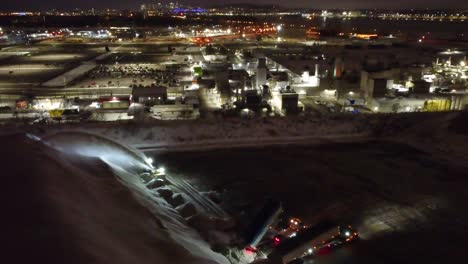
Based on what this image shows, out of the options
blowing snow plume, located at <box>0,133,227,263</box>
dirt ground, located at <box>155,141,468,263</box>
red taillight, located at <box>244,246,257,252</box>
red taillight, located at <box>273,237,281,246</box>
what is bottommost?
dirt ground, located at <box>155,141,468,263</box>

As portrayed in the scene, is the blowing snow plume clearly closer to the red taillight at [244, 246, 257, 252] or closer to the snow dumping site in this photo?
the snow dumping site

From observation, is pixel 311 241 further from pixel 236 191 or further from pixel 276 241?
pixel 236 191

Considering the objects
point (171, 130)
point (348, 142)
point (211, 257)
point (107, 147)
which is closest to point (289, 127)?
point (348, 142)

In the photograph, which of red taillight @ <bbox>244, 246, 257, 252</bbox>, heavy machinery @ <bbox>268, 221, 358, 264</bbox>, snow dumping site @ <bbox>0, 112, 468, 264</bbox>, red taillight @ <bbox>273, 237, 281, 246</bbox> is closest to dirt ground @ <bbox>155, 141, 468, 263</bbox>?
snow dumping site @ <bbox>0, 112, 468, 264</bbox>

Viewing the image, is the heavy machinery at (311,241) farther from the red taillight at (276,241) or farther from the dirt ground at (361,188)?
the dirt ground at (361,188)

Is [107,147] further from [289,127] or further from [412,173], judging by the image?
[412,173]
